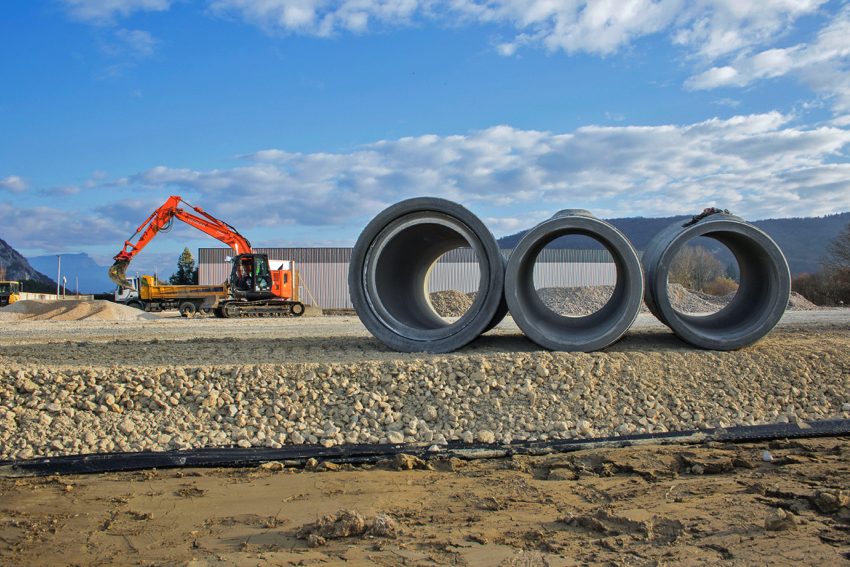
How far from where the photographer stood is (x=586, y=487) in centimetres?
401

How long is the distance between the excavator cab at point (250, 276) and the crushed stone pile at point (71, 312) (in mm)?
3986

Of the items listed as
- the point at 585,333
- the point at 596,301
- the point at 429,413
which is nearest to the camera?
the point at 429,413

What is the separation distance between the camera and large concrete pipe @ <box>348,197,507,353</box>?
7473 mm

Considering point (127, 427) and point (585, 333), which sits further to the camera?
point (585, 333)

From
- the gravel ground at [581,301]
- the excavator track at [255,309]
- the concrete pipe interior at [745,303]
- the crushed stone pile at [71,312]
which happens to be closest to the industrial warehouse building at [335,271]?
the gravel ground at [581,301]

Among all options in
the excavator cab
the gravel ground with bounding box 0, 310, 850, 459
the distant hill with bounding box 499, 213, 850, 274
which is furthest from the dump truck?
the distant hill with bounding box 499, 213, 850, 274

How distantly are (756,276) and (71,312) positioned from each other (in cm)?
2182

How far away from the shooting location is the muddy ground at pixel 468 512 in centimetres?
300

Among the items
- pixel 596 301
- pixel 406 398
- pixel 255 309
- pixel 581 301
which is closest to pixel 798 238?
pixel 596 301

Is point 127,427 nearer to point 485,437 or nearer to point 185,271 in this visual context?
point 485,437

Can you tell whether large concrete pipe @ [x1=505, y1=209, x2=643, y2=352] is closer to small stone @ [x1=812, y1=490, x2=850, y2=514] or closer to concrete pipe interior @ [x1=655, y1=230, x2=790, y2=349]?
concrete pipe interior @ [x1=655, y1=230, x2=790, y2=349]

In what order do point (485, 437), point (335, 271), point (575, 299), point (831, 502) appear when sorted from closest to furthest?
point (831, 502), point (485, 437), point (575, 299), point (335, 271)

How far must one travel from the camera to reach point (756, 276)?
27.2ft

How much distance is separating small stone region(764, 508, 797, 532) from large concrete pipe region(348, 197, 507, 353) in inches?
173
